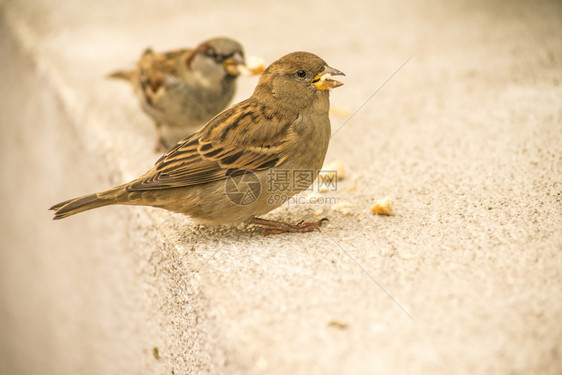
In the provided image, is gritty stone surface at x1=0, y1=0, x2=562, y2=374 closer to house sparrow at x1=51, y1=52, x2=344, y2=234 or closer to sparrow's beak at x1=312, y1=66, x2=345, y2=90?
house sparrow at x1=51, y1=52, x2=344, y2=234

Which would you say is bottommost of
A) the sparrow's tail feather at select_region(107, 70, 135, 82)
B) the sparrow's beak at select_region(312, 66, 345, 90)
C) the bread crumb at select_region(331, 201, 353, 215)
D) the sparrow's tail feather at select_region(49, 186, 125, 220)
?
the bread crumb at select_region(331, 201, 353, 215)

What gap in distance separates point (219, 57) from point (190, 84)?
0.70ft

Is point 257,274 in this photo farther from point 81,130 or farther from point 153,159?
point 81,130

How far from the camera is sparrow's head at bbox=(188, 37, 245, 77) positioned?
2861mm

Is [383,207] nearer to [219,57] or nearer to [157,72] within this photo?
[219,57]

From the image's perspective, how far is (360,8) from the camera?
5027 mm

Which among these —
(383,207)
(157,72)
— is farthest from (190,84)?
(383,207)

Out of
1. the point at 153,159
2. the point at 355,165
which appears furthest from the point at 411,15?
the point at 153,159

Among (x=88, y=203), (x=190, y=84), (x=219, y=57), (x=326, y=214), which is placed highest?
(x=219, y=57)

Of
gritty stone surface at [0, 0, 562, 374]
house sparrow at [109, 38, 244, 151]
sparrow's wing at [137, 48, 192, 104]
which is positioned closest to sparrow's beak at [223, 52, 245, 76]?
house sparrow at [109, 38, 244, 151]

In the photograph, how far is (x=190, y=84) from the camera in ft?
9.58

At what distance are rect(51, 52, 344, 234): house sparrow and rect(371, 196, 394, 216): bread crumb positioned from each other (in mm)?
265

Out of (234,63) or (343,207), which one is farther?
(234,63)

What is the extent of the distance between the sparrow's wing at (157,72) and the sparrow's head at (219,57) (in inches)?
4.3
